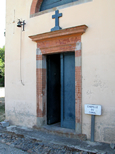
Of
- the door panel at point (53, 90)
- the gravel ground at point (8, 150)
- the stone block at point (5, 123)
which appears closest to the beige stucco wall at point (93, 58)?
the door panel at point (53, 90)

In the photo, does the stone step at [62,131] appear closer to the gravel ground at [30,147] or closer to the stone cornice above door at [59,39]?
the gravel ground at [30,147]

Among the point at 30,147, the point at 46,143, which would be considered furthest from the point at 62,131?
the point at 30,147

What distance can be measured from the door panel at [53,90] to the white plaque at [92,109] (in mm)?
1752

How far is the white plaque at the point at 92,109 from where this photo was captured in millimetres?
4434

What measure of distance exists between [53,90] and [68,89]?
86 cm

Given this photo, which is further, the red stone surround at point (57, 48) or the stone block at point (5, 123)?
the stone block at point (5, 123)

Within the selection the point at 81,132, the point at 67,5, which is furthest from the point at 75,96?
the point at 67,5

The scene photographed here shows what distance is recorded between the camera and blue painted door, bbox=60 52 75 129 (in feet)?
17.6

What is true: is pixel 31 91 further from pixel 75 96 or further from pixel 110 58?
pixel 110 58

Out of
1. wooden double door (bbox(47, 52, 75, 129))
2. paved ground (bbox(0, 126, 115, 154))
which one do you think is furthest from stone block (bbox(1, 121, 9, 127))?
wooden double door (bbox(47, 52, 75, 129))

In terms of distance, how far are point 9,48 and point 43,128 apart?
3372 mm

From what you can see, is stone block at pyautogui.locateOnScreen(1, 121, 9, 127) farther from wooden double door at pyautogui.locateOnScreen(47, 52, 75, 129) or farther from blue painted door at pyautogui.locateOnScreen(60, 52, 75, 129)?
blue painted door at pyautogui.locateOnScreen(60, 52, 75, 129)

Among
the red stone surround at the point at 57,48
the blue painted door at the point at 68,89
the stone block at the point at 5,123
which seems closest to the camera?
the red stone surround at the point at 57,48

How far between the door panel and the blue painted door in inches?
25.1
